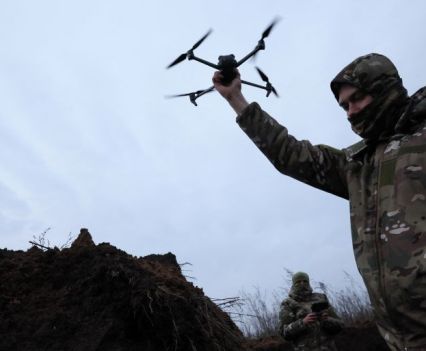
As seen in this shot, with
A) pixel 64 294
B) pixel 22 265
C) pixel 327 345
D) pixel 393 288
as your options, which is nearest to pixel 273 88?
pixel 393 288

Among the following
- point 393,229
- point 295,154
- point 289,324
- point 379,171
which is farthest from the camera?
point 289,324

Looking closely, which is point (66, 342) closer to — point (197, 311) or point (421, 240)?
point (197, 311)

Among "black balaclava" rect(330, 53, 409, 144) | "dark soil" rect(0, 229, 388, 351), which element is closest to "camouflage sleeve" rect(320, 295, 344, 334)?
"dark soil" rect(0, 229, 388, 351)

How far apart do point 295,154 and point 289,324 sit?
181 inches

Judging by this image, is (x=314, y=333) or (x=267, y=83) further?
(x=314, y=333)

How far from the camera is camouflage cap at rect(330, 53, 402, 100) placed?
7.09 feet

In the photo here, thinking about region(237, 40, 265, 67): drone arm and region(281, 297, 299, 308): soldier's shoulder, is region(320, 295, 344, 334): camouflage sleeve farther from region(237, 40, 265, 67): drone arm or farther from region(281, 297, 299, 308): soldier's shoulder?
region(237, 40, 265, 67): drone arm

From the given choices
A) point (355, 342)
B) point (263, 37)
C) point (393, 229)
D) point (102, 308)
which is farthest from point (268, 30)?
point (355, 342)

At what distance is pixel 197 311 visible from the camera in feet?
14.4

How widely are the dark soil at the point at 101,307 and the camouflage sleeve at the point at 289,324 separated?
1.72 m

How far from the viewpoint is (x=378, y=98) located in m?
2.15

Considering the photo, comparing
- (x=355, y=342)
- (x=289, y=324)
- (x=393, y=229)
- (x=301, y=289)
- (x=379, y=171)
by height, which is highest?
(x=355, y=342)

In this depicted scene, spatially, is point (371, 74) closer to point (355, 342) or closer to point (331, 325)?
point (331, 325)

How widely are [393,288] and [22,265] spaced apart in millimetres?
3858
